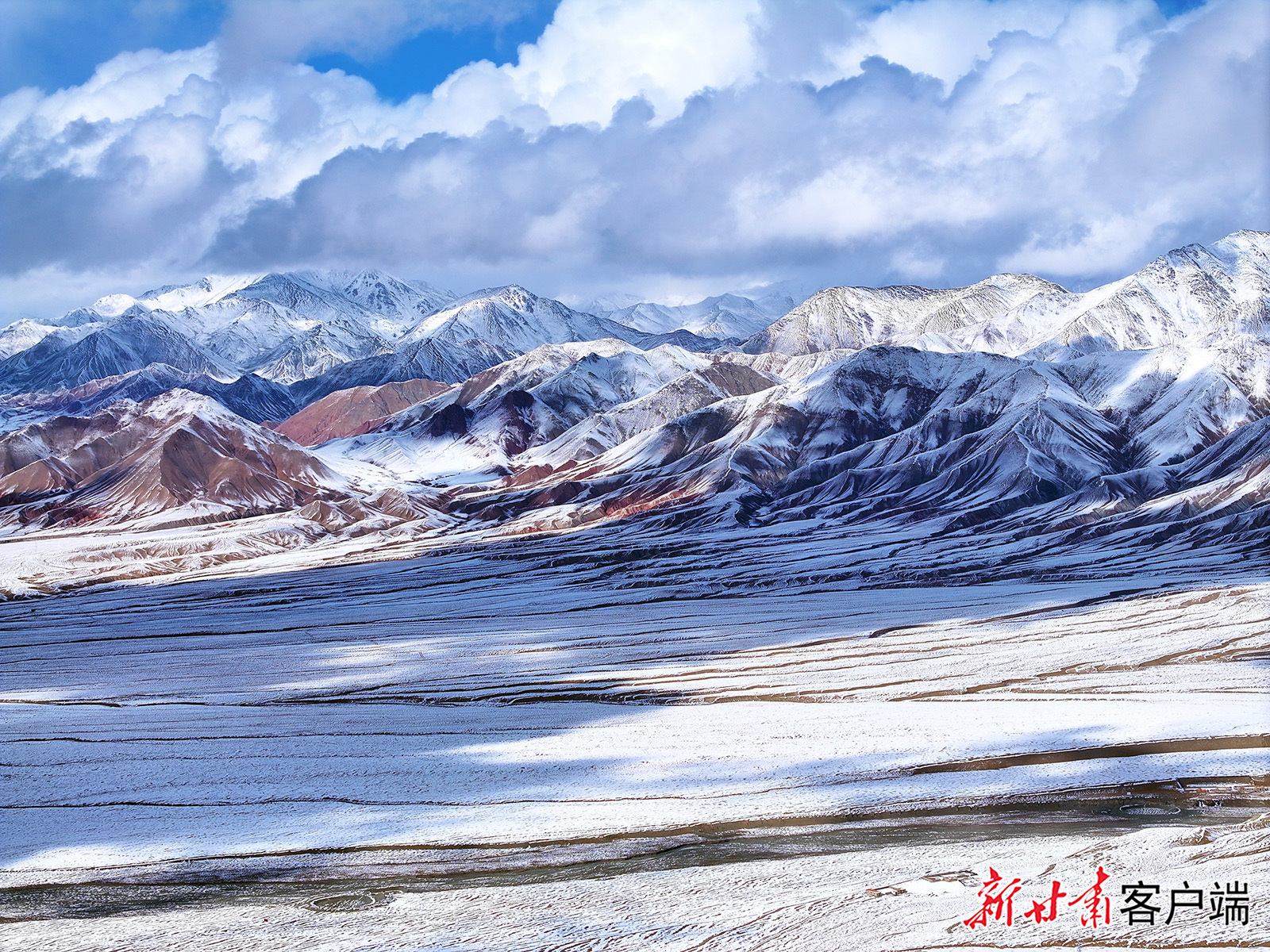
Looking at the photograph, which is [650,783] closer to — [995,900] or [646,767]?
[646,767]

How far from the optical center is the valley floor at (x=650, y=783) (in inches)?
1114

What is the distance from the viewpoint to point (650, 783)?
41.7m

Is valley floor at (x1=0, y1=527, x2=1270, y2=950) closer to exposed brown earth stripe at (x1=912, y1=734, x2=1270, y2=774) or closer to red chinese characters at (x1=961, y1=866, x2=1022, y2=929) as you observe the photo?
exposed brown earth stripe at (x1=912, y1=734, x2=1270, y2=774)

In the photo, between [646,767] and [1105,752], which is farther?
[646,767]

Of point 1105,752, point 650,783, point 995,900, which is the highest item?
point 650,783

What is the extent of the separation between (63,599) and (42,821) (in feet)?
363

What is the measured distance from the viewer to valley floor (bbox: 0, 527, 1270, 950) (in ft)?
92.8

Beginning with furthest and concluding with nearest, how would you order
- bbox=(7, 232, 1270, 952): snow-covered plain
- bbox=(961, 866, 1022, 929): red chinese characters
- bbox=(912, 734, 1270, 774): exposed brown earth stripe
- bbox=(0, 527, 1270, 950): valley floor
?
bbox=(912, 734, 1270, 774): exposed brown earth stripe → bbox=(7, 232, 1270, 952): snow-covered plain → bbox=(0, 527, 1270, 950): valley floor → bbox=(961, 866, 1022, 929): red chinese characters

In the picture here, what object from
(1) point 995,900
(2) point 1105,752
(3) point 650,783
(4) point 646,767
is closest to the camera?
(1) point 995,900

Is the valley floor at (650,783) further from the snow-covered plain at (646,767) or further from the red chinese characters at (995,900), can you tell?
the red chinese characters at (995,900)

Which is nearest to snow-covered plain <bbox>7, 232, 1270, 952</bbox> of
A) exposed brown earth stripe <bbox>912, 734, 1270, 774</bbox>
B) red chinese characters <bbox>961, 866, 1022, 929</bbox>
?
exposed brown earth stripe <bbox>912, 734, 1270, 774</bbox>

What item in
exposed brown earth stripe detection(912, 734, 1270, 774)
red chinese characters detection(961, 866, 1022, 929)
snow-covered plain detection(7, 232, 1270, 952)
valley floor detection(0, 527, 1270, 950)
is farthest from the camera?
exposed brown earth stripe detection(912, 734, 1270, 774)

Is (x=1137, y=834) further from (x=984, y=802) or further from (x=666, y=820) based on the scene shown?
(x=666, y=820)

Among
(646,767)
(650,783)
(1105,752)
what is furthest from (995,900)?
(646,767)
